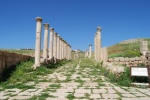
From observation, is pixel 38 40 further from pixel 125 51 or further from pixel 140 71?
pixel 125 51

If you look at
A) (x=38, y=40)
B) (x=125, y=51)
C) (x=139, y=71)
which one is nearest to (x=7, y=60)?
(x=38, y=40)

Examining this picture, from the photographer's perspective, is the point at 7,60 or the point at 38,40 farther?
the point at 38,40

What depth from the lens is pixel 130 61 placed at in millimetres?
18031

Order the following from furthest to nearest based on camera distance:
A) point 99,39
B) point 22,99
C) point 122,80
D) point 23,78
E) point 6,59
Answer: point 99,39 < point 6,59 < point 23,78 < point 122,80 < point 22,99

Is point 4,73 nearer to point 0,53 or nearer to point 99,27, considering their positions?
point 0,53

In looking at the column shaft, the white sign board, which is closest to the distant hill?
the column shaft

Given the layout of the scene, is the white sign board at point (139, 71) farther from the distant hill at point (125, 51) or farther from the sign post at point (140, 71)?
the distant hill at point (125, 51)

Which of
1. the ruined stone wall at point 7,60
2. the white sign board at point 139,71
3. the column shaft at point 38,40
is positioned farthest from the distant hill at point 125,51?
the white sign board at point 139,71

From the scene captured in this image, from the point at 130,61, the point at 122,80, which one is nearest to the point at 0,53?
the point at 122,80

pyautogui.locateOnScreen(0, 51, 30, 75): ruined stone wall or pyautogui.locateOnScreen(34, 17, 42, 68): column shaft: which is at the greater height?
pyautogui.locateOnScreen(34, 17, 42, 68): column shaft

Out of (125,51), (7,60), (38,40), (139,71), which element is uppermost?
(38,40)

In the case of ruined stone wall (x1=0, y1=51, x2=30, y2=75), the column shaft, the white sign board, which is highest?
the column shaft

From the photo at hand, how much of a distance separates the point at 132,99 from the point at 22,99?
337cm

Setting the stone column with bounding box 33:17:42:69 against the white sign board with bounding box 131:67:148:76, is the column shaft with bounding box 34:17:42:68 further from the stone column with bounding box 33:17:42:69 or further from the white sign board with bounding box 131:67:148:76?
the white sign board with bounding box 131:67:148:76
